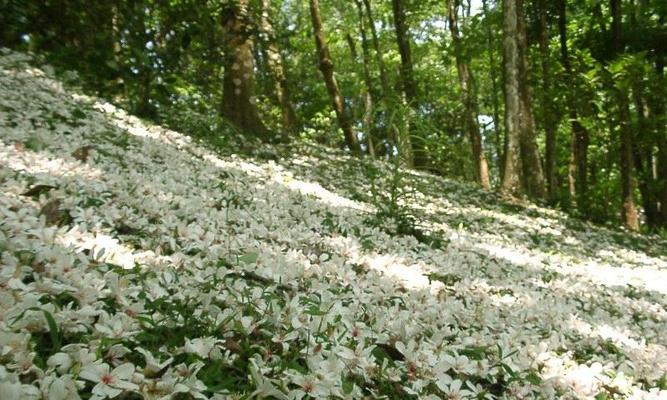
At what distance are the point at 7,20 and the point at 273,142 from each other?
881 centimetres

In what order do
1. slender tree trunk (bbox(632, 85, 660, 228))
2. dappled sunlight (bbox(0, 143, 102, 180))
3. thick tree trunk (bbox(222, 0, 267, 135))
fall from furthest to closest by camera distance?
1. slender tree trunk (bbox(632, 85, 660, 228))
2. thick tree trunk (bbox(222, 0, 267, 135))
3. dappled sunlight (bbox(0, 143, 102, 180))

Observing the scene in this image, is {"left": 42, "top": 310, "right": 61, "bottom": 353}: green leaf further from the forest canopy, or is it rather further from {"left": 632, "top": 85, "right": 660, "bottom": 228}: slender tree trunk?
{"left": 632, "top": 85, "right": 660, "bottom": 228}: slender tree trunk

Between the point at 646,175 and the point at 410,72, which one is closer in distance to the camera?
the point at 410,72

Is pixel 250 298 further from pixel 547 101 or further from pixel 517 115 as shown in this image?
pixel 547 101

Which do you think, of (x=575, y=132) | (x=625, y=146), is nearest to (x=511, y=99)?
(x=625, y=146)

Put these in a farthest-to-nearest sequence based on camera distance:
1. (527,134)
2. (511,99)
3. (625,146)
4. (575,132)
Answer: (575,132)
(625,146)
(527,134)
(511,99)

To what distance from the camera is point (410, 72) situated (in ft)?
56.7

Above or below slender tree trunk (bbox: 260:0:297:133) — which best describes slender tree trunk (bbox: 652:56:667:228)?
below

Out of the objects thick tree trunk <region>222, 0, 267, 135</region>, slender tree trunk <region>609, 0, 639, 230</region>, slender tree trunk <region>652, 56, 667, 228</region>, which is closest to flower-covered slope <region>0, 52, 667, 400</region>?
thick tree trunk <region>222, 0, 267, 135</region>

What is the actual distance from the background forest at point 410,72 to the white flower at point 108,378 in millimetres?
3256

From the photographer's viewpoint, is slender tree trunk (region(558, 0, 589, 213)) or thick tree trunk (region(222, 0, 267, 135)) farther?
slender tree trunk (region(558, 0, 589, 213))

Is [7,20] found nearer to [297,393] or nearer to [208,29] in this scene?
[208,29]

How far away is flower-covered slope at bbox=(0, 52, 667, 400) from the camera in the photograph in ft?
6.79

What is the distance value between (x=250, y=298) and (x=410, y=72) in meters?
15.5
